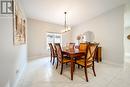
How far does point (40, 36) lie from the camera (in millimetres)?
5836

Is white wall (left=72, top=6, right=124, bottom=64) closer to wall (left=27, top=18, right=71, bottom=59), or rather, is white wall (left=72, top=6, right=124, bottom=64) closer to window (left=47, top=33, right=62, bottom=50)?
window (left=47, top=33, right=62, bottom=50)

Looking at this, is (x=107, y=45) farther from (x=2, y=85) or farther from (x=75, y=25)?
(x=2, y=85)

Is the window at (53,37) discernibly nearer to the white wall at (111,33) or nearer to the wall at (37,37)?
the wall at (37,37)

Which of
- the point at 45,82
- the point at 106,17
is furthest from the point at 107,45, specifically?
the point at 45,82

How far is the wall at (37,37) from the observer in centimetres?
546

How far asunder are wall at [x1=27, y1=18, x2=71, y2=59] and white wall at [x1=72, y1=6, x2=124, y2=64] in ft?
→ 9.57

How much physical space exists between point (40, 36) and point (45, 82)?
375 centimetres

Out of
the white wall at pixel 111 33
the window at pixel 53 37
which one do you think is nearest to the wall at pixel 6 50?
the white wall at pixel 111 33

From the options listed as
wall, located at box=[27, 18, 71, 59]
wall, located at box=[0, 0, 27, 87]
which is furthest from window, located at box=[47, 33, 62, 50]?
wall, located at box=[0, 0, 27, 87]

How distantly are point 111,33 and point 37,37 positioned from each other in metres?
4.06

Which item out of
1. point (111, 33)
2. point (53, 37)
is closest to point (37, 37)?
point (53, 37)

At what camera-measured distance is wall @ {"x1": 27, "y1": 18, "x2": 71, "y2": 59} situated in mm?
5459

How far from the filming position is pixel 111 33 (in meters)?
4.60

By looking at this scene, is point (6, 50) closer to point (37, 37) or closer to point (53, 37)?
point (37, 37)
